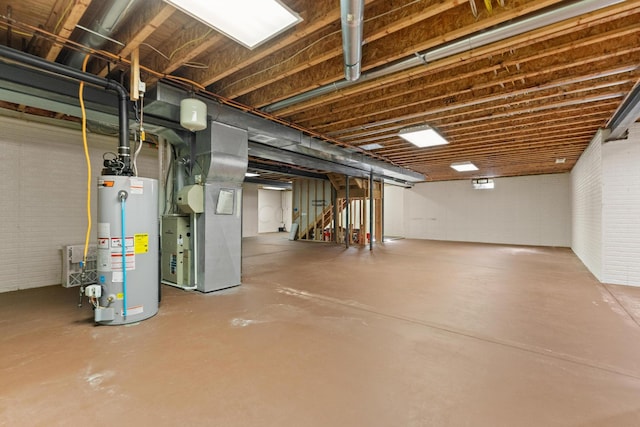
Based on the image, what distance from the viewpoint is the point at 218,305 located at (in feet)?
11.6

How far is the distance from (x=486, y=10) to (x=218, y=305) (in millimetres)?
3962

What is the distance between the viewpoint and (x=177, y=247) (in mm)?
4281

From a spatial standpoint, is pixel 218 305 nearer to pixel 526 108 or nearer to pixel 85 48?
pixel 85 48

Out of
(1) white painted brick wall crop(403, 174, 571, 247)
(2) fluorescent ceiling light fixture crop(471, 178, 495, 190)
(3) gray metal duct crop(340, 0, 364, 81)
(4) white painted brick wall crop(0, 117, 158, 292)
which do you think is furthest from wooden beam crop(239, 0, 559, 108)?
(1) white painted brick wall crop(403, 174, 571, 247)

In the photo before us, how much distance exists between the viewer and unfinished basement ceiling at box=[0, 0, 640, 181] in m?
2.27

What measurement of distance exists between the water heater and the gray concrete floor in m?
0.19

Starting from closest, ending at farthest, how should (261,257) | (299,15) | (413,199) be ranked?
1. (299,15)
2. (261,257)
3. (413,199)

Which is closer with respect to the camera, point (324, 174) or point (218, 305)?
point (218, 305)

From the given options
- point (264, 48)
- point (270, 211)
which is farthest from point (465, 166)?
point (270, 211)

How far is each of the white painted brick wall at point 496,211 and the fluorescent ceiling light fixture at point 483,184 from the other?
1.10 feet

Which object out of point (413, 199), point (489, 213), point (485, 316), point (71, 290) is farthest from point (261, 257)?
point (489, 213)

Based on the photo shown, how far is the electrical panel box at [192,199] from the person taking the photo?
12.8 feet

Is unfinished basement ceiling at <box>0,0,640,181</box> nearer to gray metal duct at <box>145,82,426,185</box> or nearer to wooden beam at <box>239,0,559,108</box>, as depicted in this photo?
wooden beam at <box>239,0,559,108</box>

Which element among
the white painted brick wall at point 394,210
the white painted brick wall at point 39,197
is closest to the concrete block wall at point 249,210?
the white painted brick wall at point 394,210
